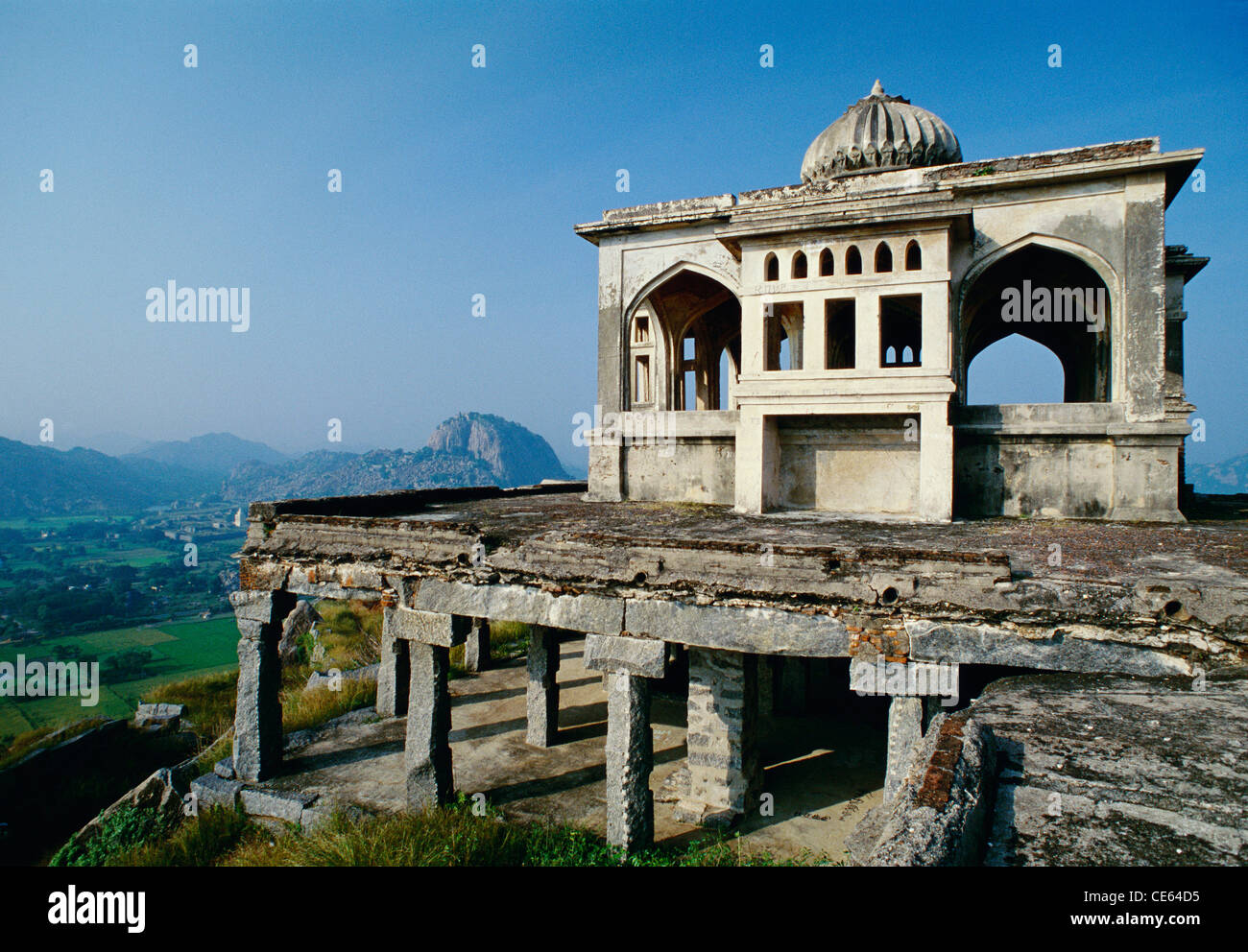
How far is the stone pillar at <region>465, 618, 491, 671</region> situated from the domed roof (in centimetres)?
1289

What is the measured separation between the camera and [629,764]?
26.2 ft

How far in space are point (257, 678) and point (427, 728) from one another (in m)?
3.06

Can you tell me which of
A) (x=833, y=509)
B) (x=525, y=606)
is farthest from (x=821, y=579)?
(x=833, y=509)

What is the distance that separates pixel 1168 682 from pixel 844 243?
858 centimetres

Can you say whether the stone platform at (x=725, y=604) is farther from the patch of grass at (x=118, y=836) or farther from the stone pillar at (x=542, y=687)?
the patch of grass at (x=118, y=836)

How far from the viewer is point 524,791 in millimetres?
10172

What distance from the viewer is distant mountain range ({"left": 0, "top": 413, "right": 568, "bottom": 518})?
113438 mm

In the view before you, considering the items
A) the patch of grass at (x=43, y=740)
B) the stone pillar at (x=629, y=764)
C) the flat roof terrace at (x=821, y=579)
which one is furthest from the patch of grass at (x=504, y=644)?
the stone pillar at (x=629, y=764)

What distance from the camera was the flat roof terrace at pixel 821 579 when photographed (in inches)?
233

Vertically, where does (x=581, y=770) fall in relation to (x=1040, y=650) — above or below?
below

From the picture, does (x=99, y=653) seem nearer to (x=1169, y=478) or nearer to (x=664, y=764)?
(x=664, y=764)

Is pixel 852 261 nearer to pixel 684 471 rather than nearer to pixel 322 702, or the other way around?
pixel 684 471

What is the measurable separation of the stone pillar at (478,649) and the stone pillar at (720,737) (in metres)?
8.02
